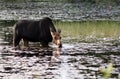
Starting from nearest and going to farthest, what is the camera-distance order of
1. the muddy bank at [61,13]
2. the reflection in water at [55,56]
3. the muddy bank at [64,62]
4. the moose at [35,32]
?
1. the muddy bank at [64,62]
2. the reflection in water at [55,56]
3. the moose at [35,32]
4. the muddy bank at [61,13]

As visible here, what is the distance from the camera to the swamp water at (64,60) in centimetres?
1049

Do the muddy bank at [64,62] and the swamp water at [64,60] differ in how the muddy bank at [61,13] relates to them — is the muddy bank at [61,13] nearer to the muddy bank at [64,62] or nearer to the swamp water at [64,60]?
the swamp water at [64,60]

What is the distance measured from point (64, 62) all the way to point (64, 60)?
1.36 feet

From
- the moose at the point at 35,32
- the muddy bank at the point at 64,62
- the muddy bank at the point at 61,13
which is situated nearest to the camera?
the muddy bank at the point at 64,62

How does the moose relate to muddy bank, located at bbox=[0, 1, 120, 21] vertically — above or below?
above

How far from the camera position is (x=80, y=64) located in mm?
12133

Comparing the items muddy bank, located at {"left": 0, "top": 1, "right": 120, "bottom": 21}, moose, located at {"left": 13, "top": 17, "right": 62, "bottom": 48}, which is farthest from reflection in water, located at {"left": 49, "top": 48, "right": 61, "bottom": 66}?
muddy bank, located at {"left": 0, "top": 1, "right": 120, "bottom": 21}

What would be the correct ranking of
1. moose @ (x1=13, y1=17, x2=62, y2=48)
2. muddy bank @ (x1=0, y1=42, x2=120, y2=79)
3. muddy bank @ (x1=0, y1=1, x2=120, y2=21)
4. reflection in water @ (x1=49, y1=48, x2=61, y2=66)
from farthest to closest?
muddy bank @ (x1=0, y1=1, x2=120, y2=21) < moose @ (x1=13, y1=17, x2=62, y2=48) < reflection in water @ (x1=49, y1=48, x2=61, y2=66) < muddy bank @ (x1=0, y1=42, x2=120, y2=79)

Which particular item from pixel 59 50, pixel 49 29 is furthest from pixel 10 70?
pixel 49 29

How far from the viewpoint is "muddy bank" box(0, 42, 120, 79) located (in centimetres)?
1044

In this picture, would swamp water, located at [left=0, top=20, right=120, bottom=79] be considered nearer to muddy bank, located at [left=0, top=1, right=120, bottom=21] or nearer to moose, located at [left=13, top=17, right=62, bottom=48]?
moose, located at [left=13, top=17, right=62, bottom=48]

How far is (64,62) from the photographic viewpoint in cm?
1247

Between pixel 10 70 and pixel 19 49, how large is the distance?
4.50 m

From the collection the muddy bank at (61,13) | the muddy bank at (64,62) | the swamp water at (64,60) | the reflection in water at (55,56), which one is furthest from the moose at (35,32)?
the muddy bank at (61,13)
